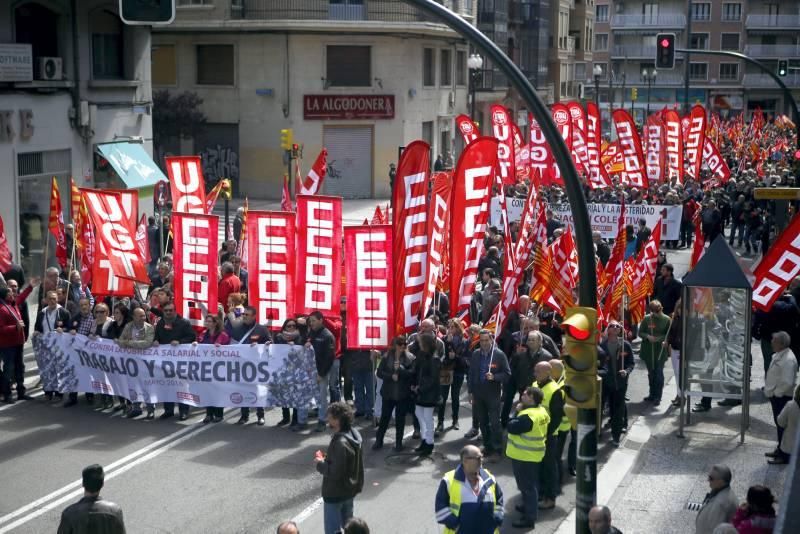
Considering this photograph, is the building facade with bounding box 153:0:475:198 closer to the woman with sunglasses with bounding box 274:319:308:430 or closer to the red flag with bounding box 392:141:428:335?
the woman with sunglasses with bounding box 274:319:308:430

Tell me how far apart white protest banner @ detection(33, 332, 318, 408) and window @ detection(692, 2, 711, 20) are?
83151 mm

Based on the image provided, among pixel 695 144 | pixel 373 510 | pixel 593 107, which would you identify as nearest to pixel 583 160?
pixel 593 107

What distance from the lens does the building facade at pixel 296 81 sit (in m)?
41.4

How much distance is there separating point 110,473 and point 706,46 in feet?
280

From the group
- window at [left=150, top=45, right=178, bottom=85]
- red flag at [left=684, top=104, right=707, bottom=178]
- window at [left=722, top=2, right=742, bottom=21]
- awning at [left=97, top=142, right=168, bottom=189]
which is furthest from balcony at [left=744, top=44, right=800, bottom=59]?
awning at [left=97, top=142, right=168, bottom=189]

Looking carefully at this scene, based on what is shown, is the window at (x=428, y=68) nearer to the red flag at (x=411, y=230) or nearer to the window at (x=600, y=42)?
the red flag at (x=411, y=230)

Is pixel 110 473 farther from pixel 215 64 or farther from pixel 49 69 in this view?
pixel 215 64

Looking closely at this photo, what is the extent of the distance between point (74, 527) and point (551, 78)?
6707cm

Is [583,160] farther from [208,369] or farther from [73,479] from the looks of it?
[73,479]

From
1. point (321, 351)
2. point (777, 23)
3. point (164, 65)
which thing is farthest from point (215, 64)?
point (777, 23)

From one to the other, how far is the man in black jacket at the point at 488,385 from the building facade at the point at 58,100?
1343 cm

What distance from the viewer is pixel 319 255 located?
1396 cm

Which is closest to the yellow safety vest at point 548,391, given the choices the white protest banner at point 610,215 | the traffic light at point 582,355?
the traffic light at point 582,355

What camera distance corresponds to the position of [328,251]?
13938 mm
